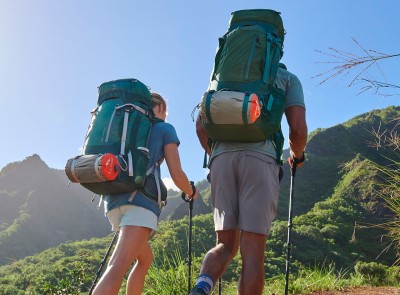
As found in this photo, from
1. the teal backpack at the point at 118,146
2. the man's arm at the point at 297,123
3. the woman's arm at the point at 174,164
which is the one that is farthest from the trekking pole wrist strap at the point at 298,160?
the teal backpack at the point at 118,146

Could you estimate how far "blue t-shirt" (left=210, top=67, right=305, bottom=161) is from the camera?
220 centimetres

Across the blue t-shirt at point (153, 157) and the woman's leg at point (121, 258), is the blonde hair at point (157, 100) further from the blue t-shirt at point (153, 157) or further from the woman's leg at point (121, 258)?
the woman's leg at point (121, 258)

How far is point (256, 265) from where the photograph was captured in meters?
2.01

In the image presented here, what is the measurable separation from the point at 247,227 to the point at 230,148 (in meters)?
0.42

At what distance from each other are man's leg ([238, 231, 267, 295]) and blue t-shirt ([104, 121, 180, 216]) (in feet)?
2.04

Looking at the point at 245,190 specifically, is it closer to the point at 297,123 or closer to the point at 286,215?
the point at 297,123

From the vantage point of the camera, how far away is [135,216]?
2.38 meters

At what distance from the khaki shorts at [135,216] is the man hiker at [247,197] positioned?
40 centimetres

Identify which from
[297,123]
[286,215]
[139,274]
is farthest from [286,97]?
[286,215]

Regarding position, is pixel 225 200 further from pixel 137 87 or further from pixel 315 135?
pixel 315 135

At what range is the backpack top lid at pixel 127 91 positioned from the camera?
2580 mm

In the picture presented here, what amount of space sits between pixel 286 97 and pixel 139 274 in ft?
4.83

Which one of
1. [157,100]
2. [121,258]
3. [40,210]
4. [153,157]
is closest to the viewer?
[121,258]

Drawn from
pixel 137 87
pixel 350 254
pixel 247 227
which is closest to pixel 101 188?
pixel 137 87
